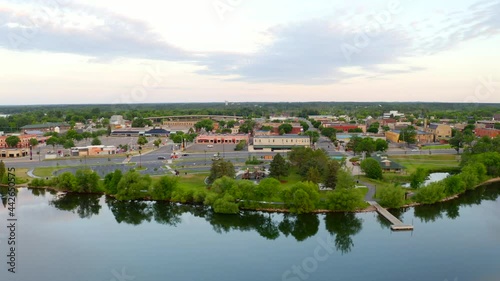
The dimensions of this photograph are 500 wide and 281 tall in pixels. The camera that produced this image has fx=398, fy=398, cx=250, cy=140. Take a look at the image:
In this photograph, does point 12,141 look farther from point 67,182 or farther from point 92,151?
point 67,182

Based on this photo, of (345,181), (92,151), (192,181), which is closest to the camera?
(345,181)

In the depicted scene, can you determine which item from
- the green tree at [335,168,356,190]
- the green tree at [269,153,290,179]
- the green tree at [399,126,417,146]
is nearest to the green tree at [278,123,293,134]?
the green tree at [399,126,417,146]

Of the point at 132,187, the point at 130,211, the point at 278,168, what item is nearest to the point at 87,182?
the point at 132,187

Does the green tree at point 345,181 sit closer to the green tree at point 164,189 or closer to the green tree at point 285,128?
the green tree at point 164,189

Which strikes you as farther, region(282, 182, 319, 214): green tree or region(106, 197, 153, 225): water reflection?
region(106, 197, 153, 225): water reflection

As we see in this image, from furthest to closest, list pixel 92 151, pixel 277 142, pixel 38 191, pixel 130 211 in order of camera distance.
→ pixel 277 142, pixel 92 151, pixel 38 191, pixel 130 211

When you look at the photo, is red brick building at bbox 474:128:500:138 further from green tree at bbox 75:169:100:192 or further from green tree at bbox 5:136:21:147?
green tree at bbox 5:136:21:147
